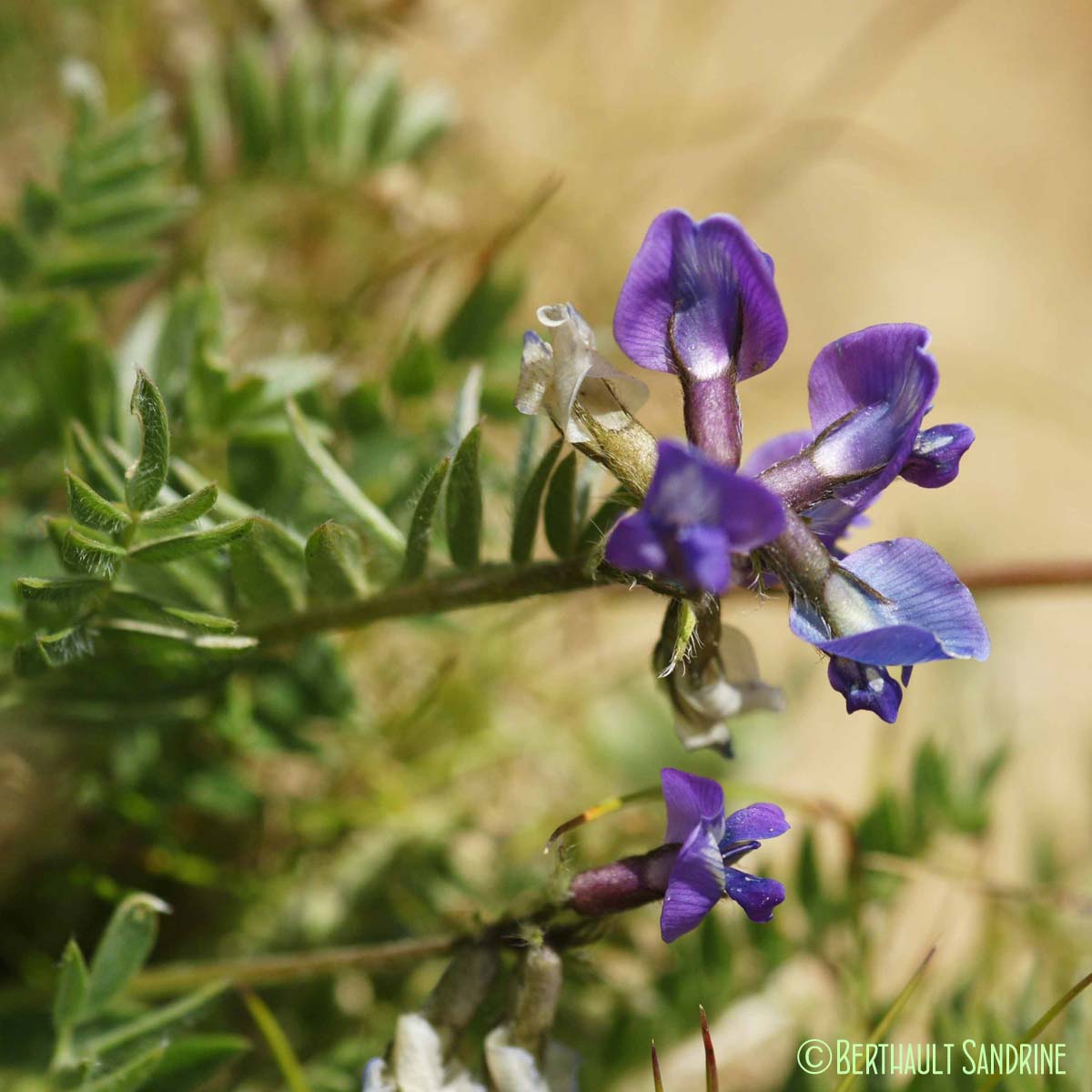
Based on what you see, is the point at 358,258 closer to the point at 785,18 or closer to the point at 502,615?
the point at 502,615

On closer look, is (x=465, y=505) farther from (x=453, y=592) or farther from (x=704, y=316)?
(x=704, y=316)

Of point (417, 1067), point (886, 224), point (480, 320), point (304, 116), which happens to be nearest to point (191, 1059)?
point (417, 1067)

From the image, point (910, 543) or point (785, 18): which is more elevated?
point (785, 18)

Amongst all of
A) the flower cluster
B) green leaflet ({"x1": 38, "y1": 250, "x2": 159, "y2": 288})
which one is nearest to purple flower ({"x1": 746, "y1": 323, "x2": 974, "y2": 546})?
the flower cluster

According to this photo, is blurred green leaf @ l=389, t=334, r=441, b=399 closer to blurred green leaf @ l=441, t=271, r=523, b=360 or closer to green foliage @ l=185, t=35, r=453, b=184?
blurred green leaf @ l=441, t=271, r=523, b=360

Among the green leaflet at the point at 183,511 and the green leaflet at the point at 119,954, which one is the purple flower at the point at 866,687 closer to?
the green leaflet at the point at 183,511

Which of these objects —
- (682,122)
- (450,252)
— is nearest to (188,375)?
(450,252)

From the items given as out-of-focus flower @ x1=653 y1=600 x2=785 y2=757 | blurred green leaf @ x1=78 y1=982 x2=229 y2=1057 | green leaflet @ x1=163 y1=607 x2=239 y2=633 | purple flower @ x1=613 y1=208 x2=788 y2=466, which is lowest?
blurred green leaf @ x1=78 y1=982 x2=229 y2=1057
